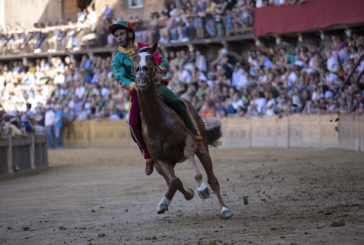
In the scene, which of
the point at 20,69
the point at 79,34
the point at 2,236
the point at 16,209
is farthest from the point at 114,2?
the point at 2,236

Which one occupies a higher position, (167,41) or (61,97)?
(167,41)

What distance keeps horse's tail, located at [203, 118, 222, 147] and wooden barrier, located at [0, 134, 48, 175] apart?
7.44m

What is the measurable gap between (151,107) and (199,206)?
7.19 feet

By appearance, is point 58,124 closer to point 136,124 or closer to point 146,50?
point 136,124

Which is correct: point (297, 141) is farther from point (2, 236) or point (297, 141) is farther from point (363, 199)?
point (2, 236)

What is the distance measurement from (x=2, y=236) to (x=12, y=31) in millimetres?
31998

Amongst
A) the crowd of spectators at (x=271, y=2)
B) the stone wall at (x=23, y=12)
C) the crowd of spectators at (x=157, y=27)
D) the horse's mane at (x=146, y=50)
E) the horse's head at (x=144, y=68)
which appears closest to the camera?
the horse's head at (x=144, y=68)

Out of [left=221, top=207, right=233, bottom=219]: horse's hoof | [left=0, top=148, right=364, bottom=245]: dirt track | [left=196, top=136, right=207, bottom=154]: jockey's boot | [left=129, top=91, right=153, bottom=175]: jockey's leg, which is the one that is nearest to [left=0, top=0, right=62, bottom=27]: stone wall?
[left=0, top=148, right=364, bottom=245]: dirt track

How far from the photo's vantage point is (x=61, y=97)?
100 feet

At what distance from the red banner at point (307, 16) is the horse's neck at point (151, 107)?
50.5 ft

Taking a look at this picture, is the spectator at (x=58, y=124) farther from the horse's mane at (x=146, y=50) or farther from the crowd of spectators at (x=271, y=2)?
the horse's mane at (x=146, y=50)

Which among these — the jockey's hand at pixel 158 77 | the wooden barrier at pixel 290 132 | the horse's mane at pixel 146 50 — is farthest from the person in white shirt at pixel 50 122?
the horse's mane at pixel 146 50

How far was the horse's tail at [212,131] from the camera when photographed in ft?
31.7

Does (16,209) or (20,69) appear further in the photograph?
(20,69)
